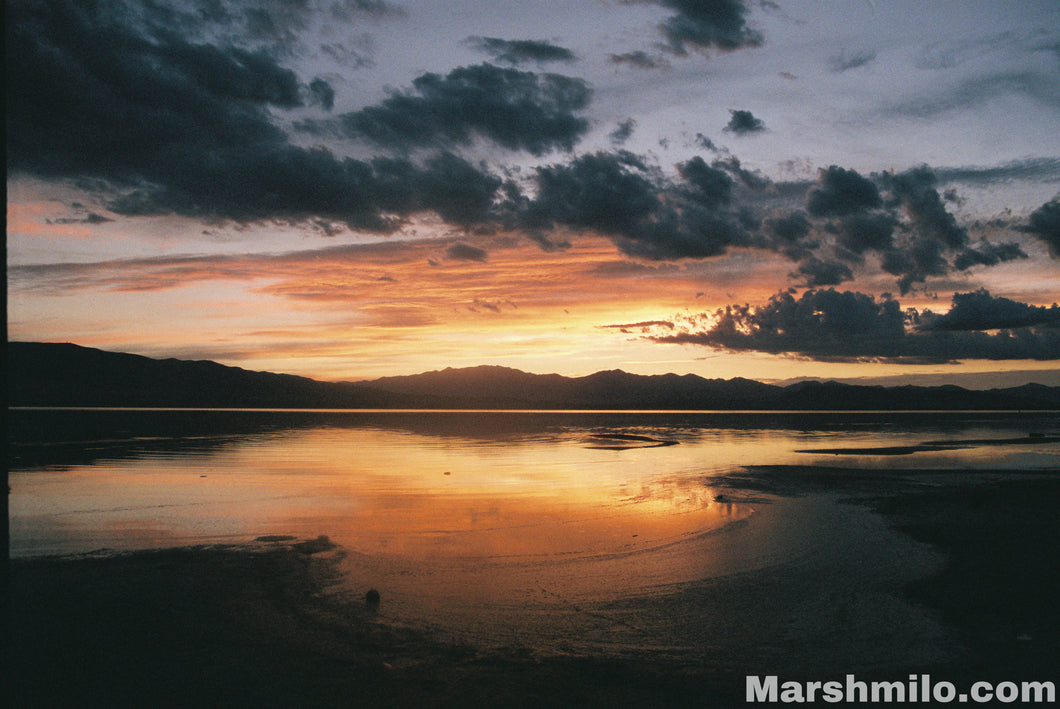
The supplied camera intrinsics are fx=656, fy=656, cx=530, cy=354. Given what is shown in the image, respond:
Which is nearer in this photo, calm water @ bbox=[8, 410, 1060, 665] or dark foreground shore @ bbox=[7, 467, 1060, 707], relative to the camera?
dark foreground shore @ bbox=[7, 467, 1060, 707]

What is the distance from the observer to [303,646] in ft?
31.2

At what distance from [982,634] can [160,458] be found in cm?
3826

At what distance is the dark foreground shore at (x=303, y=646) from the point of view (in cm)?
800

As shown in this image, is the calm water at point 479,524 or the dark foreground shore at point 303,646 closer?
the dark foreground shore at point 303,646

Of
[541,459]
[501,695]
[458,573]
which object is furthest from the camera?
[541,459]

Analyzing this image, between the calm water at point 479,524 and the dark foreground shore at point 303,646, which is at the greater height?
the dark foreground shore at point 303,646

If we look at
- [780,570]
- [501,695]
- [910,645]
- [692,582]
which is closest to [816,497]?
[780,570]

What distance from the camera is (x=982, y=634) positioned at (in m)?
10.2

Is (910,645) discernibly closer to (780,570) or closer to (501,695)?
(780,570)

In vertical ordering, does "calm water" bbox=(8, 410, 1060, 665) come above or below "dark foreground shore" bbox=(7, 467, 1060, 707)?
below

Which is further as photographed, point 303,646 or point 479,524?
point 479,524

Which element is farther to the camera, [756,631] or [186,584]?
[186,584]

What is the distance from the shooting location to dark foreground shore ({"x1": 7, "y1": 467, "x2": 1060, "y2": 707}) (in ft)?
26.2

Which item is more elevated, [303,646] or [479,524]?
[303,646]
